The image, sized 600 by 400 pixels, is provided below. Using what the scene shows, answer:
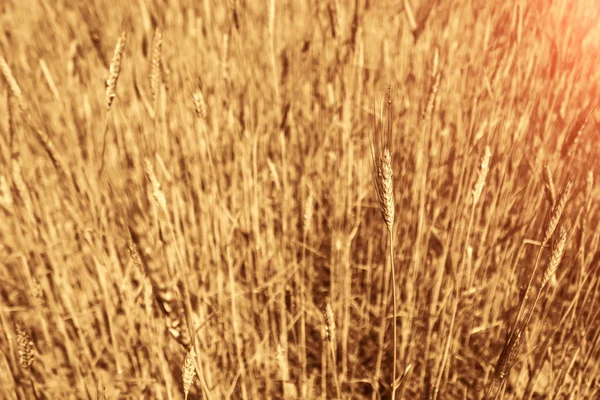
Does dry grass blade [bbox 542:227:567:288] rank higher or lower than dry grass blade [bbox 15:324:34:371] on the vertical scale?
higher

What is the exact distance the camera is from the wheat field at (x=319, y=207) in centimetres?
86

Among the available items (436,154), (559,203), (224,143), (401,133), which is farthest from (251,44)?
(559,203)

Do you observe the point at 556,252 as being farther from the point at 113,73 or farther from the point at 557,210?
the point at 113,73

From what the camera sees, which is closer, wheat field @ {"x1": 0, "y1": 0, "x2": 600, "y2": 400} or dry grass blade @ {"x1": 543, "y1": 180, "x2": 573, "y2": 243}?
dry grass blade @ {"x1": 543, "y1": 180, "x2": 573, "y2": 243}

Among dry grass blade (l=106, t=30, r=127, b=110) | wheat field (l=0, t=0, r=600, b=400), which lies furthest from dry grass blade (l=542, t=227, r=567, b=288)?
dry grass blade (l=106, t=30, r=127, b=110)

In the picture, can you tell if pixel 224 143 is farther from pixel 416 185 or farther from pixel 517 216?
pixel 517 216

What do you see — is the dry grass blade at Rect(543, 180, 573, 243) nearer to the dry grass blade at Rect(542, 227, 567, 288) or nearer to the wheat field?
the dry grass blade at Rect(542, 227, 567, 288)

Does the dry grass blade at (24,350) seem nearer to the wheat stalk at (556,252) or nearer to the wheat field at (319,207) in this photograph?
the wheat field at (319,207)

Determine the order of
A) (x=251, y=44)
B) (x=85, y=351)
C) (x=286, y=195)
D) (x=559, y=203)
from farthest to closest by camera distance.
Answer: (x=251, y=44) < (x=286, y=195) < (x=85, y=351) < (x=559, y=203)

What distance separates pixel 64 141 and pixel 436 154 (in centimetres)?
96

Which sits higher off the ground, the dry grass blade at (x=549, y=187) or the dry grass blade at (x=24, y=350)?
Result: the dry grass blade at (x=549, y=187)

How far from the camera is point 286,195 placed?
0.92 m

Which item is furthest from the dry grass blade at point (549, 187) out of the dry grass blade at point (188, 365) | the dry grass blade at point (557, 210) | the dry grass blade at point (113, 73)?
the dry grass blade at point (113, 73)

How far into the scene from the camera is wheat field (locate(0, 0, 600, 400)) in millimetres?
859
